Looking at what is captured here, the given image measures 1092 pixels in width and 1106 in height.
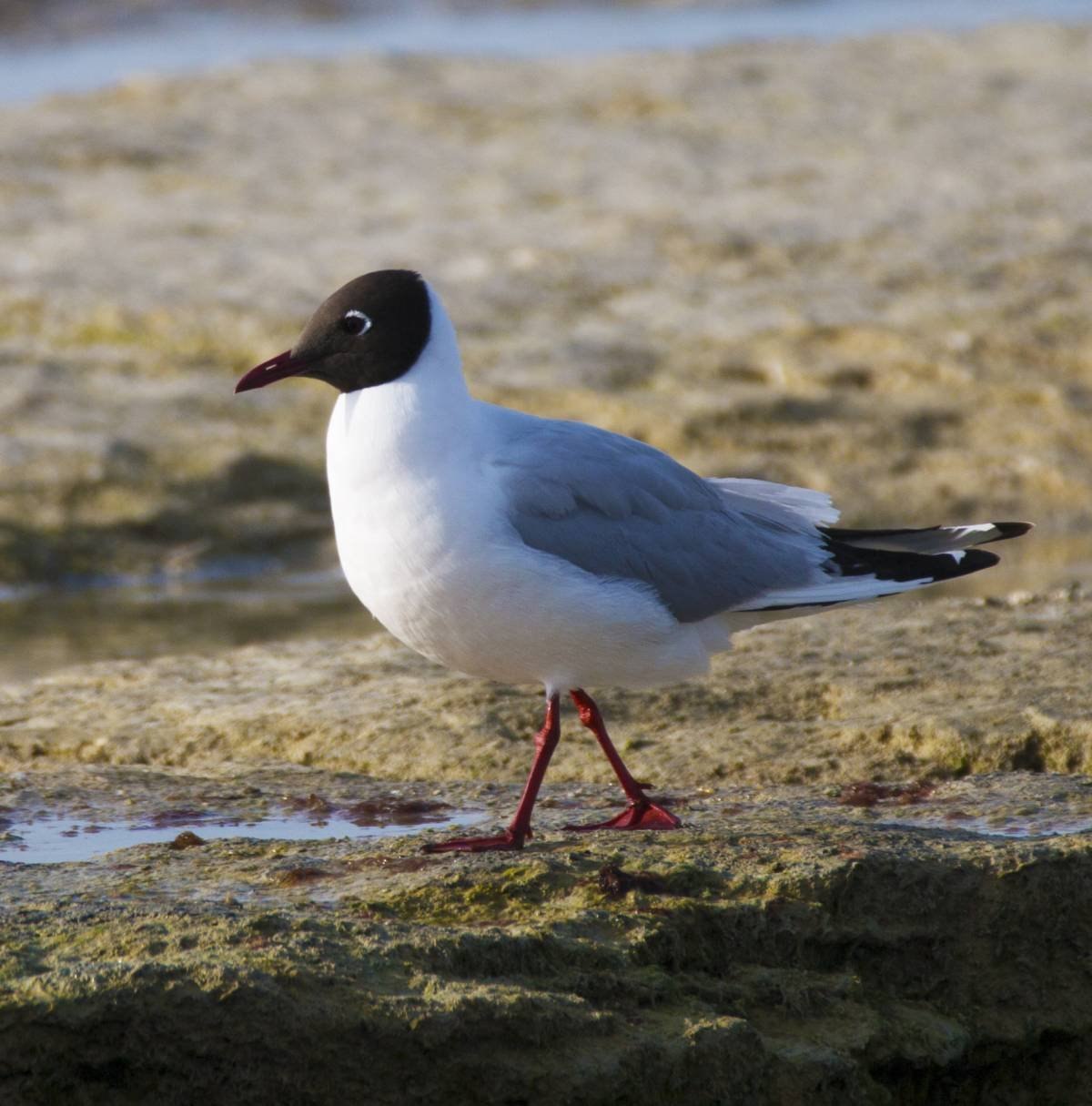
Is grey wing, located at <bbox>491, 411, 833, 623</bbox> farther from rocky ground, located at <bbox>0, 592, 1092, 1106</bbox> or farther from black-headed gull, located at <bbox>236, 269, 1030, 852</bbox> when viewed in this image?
rocky ground, located at <bbox>0, 592, 1092, 1106</bbox>

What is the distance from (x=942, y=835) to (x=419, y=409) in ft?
5.25

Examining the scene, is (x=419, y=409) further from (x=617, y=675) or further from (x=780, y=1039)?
(x=780, y=1039)

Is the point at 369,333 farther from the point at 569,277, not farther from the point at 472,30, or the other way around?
the point at 472,30

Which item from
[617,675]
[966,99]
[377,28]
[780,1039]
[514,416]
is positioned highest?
[377,28]

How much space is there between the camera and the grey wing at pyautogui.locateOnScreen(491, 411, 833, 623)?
4871mm

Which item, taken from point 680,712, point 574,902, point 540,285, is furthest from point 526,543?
point 540,285

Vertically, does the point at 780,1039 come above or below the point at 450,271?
below

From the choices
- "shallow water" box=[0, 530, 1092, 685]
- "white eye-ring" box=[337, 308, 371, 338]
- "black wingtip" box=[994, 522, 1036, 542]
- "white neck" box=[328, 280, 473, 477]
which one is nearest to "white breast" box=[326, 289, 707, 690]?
"white neck" box=[328, 280, 473, 477]

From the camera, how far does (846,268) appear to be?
12039mm

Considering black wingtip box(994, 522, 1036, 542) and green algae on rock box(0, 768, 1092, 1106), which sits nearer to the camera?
green algae on rock box(0, 768, 1092, 1106)

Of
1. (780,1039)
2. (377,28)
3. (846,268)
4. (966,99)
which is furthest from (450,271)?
(377,28)

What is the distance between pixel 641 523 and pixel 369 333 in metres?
0.84

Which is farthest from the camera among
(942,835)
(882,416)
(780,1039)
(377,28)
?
(377,28)

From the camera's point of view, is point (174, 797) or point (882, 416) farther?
point (882, 416)
